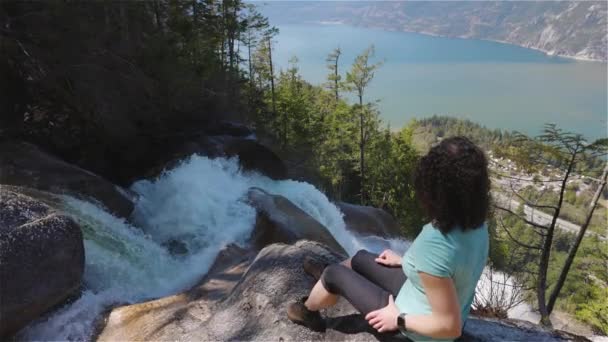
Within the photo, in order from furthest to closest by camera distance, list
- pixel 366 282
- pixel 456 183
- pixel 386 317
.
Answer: pixel 366 282 → pixel 386 317 → pixel 456 183

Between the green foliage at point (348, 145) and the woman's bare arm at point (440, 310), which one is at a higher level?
the woman's bare arm at point (440, 310)

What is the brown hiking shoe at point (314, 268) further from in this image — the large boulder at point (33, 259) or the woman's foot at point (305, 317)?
the large boulder at point (33, 259)

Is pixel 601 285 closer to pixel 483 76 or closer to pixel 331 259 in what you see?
pixel 331 259

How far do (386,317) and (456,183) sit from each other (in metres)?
0.99

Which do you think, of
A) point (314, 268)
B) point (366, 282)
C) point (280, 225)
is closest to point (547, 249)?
point (280, 225)

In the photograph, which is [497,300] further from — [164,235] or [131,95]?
[131,95]

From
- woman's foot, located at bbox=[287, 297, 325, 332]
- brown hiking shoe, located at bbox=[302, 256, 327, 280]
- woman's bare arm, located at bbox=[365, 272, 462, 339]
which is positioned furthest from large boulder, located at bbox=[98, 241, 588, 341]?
woman's bare arm, located at bbox=[365, 272, 462, 339]

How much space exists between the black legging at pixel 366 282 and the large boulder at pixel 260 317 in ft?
0.93

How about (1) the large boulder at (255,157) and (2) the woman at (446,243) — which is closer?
(2) the woman at (446,243)

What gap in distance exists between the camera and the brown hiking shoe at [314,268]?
3756 mm

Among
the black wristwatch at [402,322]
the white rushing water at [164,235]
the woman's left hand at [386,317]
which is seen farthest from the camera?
the white rushing water at [164,235]

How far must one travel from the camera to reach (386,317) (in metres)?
2.53

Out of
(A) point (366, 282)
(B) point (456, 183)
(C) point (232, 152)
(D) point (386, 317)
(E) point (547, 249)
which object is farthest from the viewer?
(C) point (232, 152)

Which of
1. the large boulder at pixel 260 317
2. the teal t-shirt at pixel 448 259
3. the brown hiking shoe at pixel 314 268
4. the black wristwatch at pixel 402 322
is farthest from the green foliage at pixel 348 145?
the teal t-shirt at pixel 448 259
